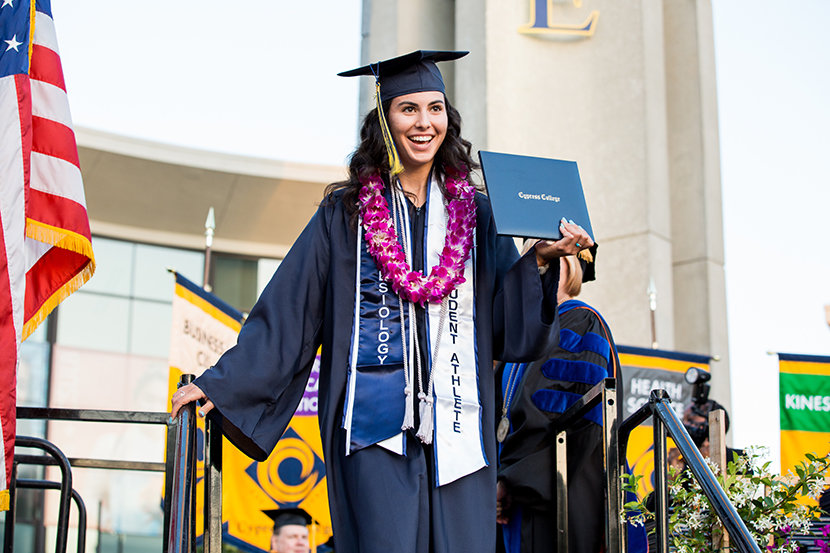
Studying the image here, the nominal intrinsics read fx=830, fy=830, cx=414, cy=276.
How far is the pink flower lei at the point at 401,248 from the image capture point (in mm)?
2475

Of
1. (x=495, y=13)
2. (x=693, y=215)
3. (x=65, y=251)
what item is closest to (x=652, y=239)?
(x=693, y=215)

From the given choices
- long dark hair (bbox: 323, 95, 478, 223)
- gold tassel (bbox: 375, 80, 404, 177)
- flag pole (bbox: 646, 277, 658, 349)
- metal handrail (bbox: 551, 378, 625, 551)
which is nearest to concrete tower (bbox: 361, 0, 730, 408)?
flag pole (bbox: 646, 277, 658, 349)

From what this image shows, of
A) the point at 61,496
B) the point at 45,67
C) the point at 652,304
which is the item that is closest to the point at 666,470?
the point at 61,496

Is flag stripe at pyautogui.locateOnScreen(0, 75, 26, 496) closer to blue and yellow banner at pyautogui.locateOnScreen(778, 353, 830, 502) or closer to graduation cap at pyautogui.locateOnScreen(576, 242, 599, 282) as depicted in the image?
graduation cap at pyautogui.locateOnScreen(576, 242, 599, 282)

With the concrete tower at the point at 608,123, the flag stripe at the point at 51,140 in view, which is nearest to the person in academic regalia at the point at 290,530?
the concrete tower at the point at 608,123

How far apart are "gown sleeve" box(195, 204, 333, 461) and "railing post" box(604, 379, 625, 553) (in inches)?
38.0

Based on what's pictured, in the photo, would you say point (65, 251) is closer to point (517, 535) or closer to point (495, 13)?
point (517, 535)

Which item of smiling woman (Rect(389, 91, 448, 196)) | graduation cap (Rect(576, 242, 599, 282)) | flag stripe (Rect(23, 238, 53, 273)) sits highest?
smiling woman (Rect(389, 91, 448, 196))

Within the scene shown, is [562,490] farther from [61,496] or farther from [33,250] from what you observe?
[33,250]

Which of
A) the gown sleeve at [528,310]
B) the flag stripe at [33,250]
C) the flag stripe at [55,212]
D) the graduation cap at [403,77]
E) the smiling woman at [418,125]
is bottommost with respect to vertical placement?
the gown sleeve at [528,310]

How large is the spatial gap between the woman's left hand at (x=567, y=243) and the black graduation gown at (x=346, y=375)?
0.06 m

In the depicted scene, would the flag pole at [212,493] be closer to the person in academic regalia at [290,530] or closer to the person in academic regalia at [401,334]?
the person in academic regalia at [401,334]

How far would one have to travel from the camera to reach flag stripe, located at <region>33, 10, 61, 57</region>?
11.5 ft

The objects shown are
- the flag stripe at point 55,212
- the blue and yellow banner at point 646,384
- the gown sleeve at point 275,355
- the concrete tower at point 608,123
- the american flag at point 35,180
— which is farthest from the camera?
the concrete tower at point 608,123
